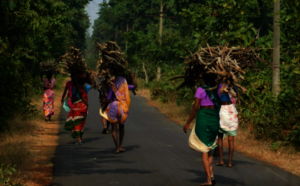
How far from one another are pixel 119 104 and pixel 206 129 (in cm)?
371

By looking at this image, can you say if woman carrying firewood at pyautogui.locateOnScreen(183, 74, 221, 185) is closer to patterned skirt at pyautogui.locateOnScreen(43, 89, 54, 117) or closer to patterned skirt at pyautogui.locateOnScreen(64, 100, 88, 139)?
patterned skirt at pyautogui.locateOnScreen(64, 100, 88, 139)

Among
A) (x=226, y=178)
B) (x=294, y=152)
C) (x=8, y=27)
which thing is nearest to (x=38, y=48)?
(x=8, y=27)

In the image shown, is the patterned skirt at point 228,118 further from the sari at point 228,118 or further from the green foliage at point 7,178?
the green foliage at point 7,178

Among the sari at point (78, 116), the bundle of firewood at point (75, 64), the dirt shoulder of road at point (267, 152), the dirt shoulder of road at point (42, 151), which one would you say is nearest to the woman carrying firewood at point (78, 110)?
the sari at point (78, 116)

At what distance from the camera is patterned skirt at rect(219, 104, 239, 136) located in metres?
9.58

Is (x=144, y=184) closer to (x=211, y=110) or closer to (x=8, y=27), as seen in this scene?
(x=211, y=110)

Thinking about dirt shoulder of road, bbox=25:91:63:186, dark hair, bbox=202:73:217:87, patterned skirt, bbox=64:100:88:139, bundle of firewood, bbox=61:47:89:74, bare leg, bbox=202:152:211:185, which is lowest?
dirt shoulder of road, bbox=25:91:63:186

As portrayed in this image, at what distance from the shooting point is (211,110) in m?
8.05

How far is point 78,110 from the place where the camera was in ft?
41.4

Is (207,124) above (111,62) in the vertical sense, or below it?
below

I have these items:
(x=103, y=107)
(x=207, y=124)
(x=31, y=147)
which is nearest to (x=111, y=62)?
(x=103, y=107)

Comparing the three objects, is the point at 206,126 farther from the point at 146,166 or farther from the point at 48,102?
the point at 48,102

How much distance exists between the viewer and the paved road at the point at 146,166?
8.36 metres

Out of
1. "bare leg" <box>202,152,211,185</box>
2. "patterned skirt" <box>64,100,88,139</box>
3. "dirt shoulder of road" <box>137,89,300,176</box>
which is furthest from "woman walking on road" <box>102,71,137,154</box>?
"bare leg" <box>202,152,211,185</box>
